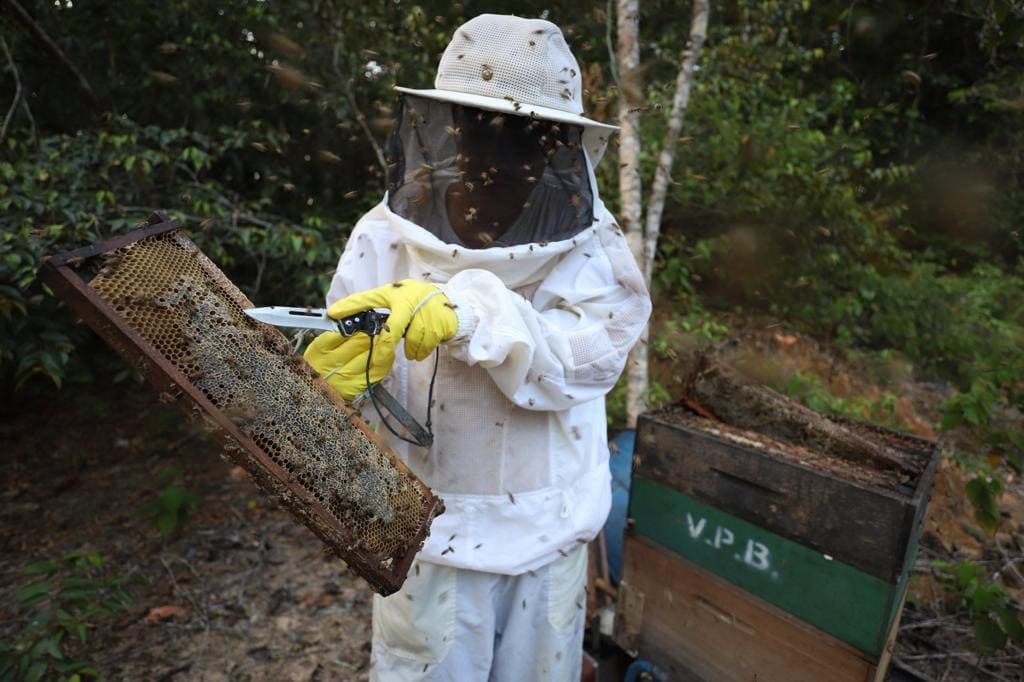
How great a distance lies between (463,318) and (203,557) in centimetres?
293

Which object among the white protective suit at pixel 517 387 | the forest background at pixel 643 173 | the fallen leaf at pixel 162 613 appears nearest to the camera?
the white protective suit at pixel 517 387

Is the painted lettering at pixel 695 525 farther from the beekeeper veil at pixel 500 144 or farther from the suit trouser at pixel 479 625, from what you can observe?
the beekeeper veil at pixel 500 144

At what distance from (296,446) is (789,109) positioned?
258 inches

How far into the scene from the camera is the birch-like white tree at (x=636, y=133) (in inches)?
138

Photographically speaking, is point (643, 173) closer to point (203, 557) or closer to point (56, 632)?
point (203, 557)

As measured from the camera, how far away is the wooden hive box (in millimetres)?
1549

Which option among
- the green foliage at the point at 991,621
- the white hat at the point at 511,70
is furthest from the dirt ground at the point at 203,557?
the white hat at the point at 511,70

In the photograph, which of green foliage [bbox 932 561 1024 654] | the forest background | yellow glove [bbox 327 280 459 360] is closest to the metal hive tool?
yellow glove [bbox 327 280 459 360]

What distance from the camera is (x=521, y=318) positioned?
141cm

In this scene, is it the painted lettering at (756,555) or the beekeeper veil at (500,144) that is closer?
the beekeeper veil at (500,144)

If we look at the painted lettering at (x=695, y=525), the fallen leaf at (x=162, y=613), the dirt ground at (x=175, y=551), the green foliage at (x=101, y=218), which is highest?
the green foliage at (x=101, y=218)

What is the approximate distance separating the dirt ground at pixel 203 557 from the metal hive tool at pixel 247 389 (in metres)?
1.71

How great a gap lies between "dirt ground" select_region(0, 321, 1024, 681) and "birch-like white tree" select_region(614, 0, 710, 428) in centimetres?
187

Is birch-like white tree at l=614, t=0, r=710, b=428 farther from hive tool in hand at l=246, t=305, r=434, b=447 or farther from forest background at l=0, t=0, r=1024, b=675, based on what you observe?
hive tool in hand at l=246, t=305, r=434, b=447
